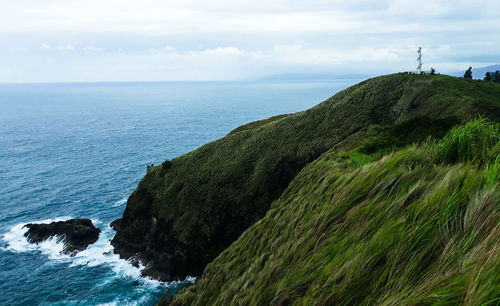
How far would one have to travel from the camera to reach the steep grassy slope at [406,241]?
126 inches

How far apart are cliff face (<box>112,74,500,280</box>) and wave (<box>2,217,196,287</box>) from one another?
1.29 meters

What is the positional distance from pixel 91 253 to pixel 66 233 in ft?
20.7

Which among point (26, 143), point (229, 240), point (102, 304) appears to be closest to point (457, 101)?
point (229, 240)

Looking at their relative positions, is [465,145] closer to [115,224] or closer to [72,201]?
[115,224]

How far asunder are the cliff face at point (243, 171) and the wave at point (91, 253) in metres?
1.29

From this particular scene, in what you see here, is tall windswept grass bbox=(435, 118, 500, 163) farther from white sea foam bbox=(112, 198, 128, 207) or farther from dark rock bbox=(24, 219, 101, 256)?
white sea foam bbox=(112, 198, 128, 207)

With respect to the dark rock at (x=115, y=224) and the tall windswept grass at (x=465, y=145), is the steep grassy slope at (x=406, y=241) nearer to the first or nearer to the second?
the tall windswept grass at (x=465, y=145)

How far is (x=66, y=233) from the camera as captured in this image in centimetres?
4519

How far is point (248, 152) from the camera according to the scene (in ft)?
144

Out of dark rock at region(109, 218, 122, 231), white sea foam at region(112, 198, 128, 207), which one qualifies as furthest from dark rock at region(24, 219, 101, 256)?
white sea foam at region(112, 198, 128, 207)

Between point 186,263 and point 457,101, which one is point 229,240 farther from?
point 457,101

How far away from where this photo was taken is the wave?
123 ft

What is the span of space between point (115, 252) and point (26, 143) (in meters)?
92.1

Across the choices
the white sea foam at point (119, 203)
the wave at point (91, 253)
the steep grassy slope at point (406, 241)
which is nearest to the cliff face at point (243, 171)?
the wave at point (91, 253)
